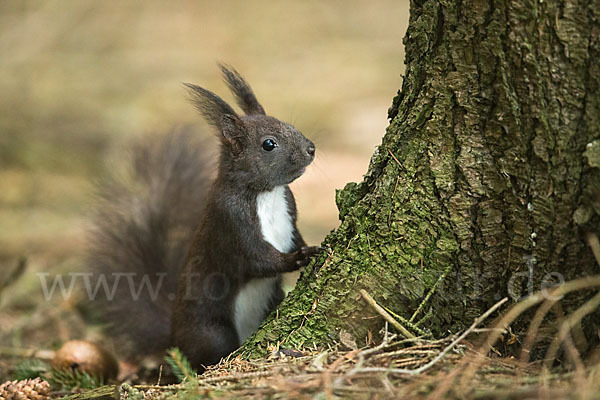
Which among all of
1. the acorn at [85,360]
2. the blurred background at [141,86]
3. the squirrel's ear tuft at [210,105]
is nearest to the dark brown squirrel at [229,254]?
the squirrel's ear tuft at [210,105]

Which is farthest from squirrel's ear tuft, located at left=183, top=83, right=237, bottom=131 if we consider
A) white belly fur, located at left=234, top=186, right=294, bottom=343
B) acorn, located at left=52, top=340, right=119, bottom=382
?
acorn, located at left=52, top=340, right=119, bottom=382

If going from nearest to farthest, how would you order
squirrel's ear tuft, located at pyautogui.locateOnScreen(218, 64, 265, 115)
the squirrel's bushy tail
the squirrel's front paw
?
the squirrel's front paw
squirrel's ear tuft, located at pyautogui.locateOnScreen(218, 64, 265, 115)
the squirrel's bushy tail

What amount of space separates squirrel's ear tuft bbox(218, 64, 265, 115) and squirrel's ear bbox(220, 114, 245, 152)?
0.18 m

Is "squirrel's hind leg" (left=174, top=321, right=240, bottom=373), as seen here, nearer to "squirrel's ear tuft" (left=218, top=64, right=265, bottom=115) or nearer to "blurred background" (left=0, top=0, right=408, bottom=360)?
"squirrel's ear tuft" (left=218, top=64, right=265, bottom=115)

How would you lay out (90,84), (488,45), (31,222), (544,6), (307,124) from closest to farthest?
(544,6), (488,45), (31,222), (307,124), (90,84)

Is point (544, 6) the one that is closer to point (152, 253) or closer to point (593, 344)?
point (593, 344)

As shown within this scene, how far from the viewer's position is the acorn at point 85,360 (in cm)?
250

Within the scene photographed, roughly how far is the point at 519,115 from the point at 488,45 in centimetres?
18

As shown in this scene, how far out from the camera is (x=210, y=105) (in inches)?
88.3

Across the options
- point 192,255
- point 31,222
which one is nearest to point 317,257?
point 192,255

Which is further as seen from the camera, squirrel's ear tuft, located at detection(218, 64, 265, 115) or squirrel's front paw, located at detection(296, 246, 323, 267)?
squirrel's ear tuft, located at detection(218, 64, 265, 115)

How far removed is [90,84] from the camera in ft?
23.0

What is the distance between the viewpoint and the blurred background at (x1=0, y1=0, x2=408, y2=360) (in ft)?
16.3

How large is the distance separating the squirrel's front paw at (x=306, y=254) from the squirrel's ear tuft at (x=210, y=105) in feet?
1.78
